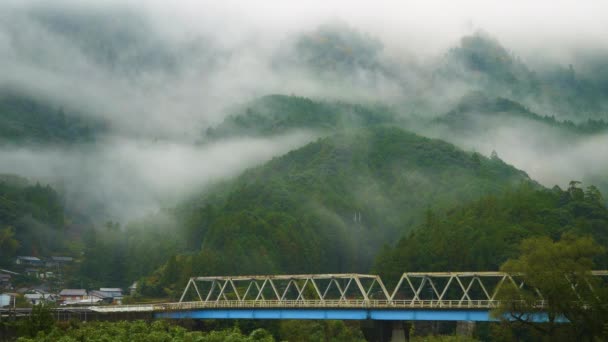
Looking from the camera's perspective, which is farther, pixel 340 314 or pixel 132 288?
pixel 132 288

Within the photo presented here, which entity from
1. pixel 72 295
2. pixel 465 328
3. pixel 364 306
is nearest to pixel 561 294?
pixel 364 306

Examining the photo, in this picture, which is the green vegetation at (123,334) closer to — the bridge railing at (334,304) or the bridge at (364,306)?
the bridge railing at (334,304)

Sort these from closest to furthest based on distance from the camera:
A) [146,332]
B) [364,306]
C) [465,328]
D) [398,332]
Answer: [146,332]
[364,306]
[398,332]
[465,328]

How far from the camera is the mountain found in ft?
464

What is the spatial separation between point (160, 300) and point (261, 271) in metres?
21.5

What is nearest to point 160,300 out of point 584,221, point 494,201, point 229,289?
point 229,289

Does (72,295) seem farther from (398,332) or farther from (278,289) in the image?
(398,332)

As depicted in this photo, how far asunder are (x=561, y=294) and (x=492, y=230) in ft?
215

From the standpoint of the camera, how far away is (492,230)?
148625mm

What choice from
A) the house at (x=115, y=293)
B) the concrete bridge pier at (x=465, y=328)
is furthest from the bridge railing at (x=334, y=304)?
the house at (x=115, y=293)

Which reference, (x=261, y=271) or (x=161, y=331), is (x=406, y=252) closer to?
(x=261, y=271)

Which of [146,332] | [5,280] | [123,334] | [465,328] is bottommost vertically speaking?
[123,334]

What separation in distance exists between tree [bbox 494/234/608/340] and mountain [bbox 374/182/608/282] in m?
47.4

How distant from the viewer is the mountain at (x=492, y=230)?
141 metres
